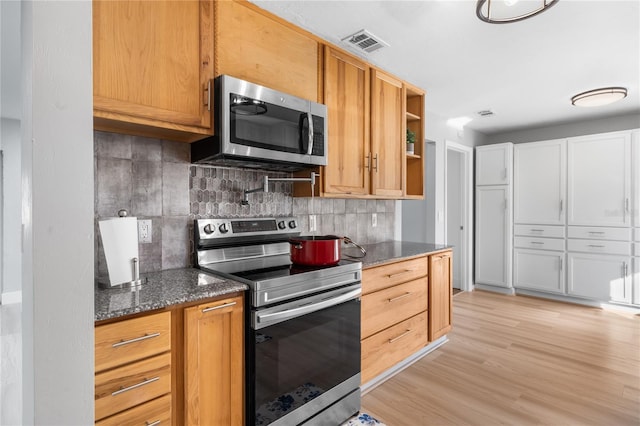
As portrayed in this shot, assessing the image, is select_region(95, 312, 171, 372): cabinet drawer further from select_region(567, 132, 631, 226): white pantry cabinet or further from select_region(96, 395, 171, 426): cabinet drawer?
select_region(567, 132, 631, 226): white pantry cabinet

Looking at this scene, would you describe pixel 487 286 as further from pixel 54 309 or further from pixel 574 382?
pixel 54 309

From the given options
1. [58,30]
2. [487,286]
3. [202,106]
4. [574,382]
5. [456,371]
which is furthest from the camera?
[487,286]

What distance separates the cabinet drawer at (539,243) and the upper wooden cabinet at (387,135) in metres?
2.87

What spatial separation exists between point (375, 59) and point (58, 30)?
236 cm

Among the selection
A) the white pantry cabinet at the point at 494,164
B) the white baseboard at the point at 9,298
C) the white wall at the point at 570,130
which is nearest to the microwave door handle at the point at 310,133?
the white pantry cabinet at the point at 494,164

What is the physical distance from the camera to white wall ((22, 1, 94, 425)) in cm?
80

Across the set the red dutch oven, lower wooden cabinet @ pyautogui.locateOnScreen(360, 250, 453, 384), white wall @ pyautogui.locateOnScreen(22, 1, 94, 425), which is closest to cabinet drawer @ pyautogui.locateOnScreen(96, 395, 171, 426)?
white wall @ pyautogui.locateOnScreen(22, 1, 94, 425)

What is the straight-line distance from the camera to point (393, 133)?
2.89 m

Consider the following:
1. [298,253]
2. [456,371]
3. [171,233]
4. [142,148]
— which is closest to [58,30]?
[142,148]

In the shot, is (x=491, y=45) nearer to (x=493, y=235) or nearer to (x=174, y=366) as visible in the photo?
(x=174, y=366)

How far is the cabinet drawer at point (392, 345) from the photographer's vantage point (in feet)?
7.24

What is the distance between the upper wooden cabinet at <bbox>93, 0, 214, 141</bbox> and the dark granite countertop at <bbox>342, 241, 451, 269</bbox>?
1.30 meters

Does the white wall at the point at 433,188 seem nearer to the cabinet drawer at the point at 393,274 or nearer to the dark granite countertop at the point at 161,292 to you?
the cabinet drawer at the point at 393,274

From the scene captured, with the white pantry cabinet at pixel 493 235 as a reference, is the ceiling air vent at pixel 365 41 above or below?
above
